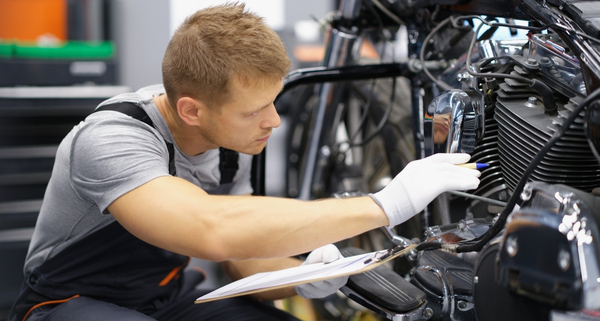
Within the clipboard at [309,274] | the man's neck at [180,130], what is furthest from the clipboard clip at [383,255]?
the man's neck at [180,130]

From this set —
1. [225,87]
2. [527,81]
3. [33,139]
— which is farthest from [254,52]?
[33,139]

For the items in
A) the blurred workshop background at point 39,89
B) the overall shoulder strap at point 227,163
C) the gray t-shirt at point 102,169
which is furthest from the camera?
the blurred workshop background at point 39,89

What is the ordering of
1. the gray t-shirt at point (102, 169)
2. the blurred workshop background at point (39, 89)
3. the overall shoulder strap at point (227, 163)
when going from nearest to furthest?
the gray t-shirt at point (102, 169)
the overall shoulder strap at point (227, 163)
the blurred workshop background at point (39, 89)

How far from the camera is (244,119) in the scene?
0.87m

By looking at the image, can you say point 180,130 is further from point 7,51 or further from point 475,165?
point 7,51

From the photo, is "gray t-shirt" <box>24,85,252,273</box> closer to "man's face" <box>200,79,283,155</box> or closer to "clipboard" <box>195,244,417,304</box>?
"man's face" <box>200,79,283,155</box>

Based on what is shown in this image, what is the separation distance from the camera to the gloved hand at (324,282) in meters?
0.88

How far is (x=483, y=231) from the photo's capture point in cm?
82

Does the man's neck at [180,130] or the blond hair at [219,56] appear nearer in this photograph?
the blond hair at [219,56]

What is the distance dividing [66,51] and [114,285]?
1.46 metres

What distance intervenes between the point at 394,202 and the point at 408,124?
2.15 ft

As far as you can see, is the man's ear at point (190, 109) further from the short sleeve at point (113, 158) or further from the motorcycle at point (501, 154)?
the motorcycle at point (501, 154)

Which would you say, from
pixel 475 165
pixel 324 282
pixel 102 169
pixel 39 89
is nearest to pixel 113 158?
pixel 102 169

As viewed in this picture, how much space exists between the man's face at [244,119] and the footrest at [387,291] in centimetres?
30
